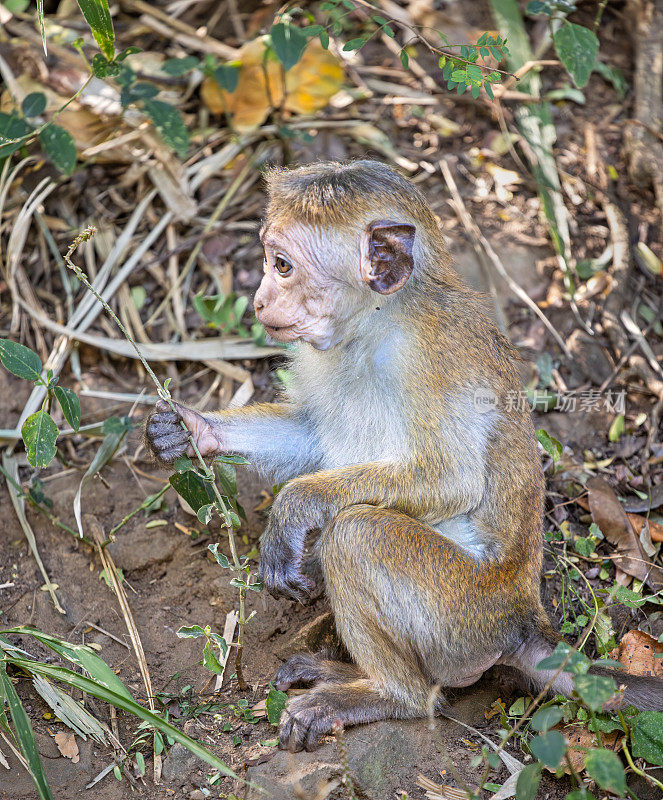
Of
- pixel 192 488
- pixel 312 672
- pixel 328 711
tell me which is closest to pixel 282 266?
pixel 192 488

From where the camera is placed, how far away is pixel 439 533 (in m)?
4.48

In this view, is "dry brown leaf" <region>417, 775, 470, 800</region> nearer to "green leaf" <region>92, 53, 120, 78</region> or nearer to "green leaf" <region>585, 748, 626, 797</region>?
"green leaf" <region>585, 748, 626, 797</region>

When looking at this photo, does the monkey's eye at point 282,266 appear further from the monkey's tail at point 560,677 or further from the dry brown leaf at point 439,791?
the dry brown leaf at point 439,791

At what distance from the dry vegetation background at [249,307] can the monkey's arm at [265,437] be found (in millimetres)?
576

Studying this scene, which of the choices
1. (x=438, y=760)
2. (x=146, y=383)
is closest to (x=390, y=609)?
(x=438, y=760)

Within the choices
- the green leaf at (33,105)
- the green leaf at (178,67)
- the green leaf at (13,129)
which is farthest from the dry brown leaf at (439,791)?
the green leaf at (178,67)

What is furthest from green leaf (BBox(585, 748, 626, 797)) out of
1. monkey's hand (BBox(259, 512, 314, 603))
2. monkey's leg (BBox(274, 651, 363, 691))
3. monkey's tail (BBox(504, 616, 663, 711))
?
monkey's hand (BBox(259, 512, 314, 603))

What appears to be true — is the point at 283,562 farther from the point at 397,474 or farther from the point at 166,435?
the point at 166,435

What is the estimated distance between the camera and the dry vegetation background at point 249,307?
4.55 m

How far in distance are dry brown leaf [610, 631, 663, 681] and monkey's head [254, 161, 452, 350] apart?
2354mm

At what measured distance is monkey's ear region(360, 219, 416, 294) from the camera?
4398 mm

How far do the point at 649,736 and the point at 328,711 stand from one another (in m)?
1.52

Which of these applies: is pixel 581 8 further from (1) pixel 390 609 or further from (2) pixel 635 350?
(1) pixel 390 609

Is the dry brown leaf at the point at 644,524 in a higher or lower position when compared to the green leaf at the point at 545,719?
lower
